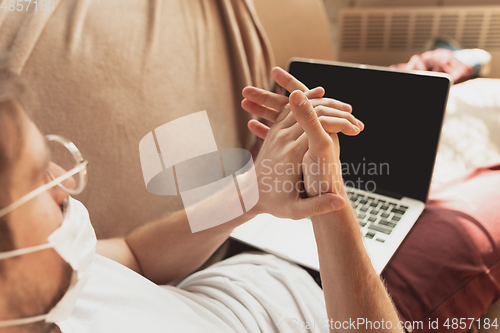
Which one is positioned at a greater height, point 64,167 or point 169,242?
point 64,167

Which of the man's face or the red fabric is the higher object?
the man's face

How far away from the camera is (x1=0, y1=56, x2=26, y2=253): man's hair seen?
29 centimetres

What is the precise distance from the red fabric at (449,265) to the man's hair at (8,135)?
632 mm

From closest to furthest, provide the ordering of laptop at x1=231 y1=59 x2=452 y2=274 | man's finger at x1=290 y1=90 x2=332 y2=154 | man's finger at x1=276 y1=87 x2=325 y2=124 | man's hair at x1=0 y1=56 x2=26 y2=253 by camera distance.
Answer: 1. man's hair at x1=0 y1=56 x2=26 y2=253
2. man's finger at x1=290 y1=90 x2=332 y2=154
3. man's finger at x1=276 y1=87 x2=325 y2=124
4. laptop at x1=231 y1=59 x2=452 y2=274

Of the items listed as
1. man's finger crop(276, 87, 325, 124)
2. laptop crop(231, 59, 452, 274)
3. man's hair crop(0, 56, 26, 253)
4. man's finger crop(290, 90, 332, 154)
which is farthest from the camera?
laptop crop(231, 59, 452, 274)

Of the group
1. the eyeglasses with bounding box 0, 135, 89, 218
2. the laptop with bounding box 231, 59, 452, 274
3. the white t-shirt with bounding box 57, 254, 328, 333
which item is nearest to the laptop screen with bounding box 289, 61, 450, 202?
the laptop with bounding box 231, 59, 452, 274

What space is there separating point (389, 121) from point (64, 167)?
691mm

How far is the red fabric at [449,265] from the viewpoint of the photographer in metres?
0.69

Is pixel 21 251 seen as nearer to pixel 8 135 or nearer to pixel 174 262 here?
pixel 8 135

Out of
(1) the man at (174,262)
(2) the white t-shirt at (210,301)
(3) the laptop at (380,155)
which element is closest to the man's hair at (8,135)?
(1) the man at (174,262)

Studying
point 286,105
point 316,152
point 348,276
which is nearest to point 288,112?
point 286,105

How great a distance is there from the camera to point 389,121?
0.84m

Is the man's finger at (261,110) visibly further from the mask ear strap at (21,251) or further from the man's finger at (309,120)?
the mask ear strap at (21,251)

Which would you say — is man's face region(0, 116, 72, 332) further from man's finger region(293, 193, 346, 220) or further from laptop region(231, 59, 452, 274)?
laptop region(231, 59, 452, 274)
